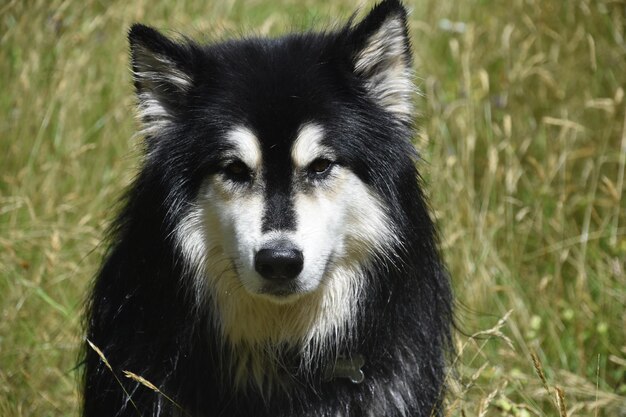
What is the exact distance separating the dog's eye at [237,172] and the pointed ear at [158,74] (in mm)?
314

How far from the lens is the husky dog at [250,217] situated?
2.79m

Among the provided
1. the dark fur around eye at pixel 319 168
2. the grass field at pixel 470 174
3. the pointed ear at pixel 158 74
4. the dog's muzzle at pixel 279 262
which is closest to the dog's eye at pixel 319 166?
the dark fur around eye at pixel 319 168

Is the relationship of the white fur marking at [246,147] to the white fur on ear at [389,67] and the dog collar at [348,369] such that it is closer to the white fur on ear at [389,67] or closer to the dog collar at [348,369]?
the white fur on ear at [389,67]

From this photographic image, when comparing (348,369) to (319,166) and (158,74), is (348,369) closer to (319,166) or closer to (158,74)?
(319,166)

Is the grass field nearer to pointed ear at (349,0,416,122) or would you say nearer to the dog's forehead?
pointed ear at (349,0,416,122)

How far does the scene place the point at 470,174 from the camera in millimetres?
4648

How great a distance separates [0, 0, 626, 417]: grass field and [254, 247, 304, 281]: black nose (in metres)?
0.97

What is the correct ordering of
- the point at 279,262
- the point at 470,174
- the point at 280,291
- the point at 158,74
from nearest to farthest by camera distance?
the point at 279,262, the point at 280,291, the point at 158,74, the point at 470,174

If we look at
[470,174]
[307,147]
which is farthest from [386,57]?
[470,174]

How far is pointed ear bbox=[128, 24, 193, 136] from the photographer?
2.88 m

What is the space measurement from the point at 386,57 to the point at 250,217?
0.73 metres

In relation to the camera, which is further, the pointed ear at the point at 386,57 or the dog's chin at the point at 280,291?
the pointed ear at the point at 386,57

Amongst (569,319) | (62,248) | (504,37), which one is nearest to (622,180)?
(569,319)

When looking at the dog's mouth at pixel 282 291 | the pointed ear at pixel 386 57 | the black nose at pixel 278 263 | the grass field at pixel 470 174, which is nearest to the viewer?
the black nose at pixel 278 263
